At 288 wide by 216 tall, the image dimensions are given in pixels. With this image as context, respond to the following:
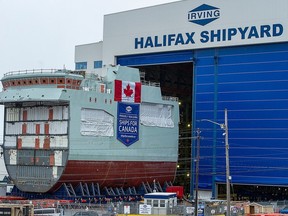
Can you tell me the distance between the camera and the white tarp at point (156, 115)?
3221 inches

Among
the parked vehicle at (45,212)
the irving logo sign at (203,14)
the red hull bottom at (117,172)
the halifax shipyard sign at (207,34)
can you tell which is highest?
the irving logo sign at (203,14)

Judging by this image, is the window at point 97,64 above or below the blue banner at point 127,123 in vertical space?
above

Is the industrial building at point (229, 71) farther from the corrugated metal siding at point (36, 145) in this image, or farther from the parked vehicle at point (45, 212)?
the parked vehicle at point (45, 212)

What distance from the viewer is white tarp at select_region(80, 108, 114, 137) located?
7338cm

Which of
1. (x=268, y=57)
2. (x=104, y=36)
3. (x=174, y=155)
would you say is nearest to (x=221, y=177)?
(x=174, y=155)

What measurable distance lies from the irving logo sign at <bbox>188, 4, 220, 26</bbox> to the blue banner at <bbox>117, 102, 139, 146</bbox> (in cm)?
1524

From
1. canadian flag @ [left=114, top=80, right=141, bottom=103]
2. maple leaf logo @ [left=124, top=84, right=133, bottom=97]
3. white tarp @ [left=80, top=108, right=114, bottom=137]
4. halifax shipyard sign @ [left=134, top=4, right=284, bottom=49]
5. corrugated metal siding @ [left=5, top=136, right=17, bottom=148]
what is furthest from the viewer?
maple leaf logo @ [left=124, top=84, right=133, bottom=97]

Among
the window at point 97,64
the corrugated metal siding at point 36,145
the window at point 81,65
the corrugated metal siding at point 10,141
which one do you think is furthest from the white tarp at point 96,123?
the window at point 81,65

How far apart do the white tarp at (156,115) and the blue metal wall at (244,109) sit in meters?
3.97

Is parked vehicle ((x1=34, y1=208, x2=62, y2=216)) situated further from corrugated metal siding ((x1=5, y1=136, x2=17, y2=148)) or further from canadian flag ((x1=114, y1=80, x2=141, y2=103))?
canadian flag ((x1=114, y1=80, x2=141, y2=103))

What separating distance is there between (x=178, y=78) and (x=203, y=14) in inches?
740

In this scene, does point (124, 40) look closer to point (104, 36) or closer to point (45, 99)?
point (104, 36)

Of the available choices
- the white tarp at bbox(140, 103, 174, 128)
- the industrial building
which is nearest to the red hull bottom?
the industrial building

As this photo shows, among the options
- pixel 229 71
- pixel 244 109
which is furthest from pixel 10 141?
pixel 244 109
